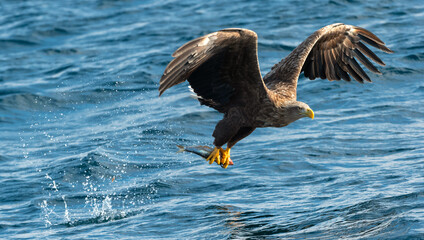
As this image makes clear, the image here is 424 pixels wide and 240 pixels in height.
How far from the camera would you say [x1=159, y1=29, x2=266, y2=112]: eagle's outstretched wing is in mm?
6574

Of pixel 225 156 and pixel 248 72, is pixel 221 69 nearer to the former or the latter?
pixel 248 72

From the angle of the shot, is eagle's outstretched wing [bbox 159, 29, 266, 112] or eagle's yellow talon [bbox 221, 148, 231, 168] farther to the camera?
eagle's yellow talon [bbox 221, 148, 231, 168]

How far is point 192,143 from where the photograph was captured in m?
10.4

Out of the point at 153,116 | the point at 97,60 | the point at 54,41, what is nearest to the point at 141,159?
the point at 153,116

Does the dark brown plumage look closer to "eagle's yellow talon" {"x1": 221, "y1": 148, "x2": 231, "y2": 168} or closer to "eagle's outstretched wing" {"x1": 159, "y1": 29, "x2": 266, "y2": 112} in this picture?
"eagle's outstretched wing" {"x1": 159, "y1": 29, "x2": 266, "y2": 112}

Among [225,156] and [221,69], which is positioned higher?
[221,69]

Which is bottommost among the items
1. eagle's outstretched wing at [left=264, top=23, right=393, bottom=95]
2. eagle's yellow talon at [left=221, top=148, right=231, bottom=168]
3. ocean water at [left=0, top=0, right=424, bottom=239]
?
ocean water at [left=0, top=0, right=424, bottom=239]

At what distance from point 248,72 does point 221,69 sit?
0.96 feet

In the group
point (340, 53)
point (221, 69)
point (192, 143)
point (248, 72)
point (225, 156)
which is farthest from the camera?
point (192, 143)

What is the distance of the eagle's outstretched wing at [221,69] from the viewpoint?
6.57 m

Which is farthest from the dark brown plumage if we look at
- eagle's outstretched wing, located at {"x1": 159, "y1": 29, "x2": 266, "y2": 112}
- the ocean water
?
the ocean water

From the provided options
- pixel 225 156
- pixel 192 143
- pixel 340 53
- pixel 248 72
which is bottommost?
pixel 192 143

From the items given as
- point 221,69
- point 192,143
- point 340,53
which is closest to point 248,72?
point 221,69

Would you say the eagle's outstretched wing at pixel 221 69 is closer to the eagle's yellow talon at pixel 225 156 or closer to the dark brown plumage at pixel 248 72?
the dark brown plumage at pixel 248 72
